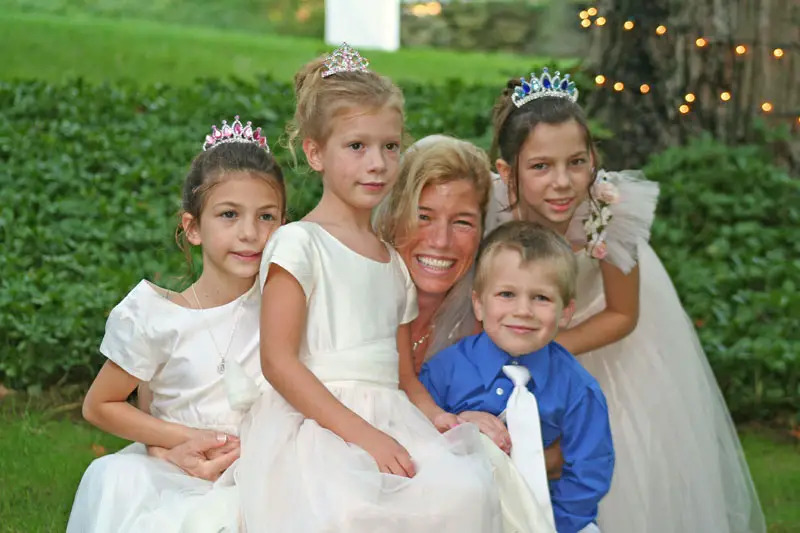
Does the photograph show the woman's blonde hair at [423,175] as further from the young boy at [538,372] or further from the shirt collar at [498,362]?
the shirt collar at [498,362]

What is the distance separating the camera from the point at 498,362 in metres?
3.24

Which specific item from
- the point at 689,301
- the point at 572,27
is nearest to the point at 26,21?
the point at 572,27

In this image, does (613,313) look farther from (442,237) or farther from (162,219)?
(162,219)

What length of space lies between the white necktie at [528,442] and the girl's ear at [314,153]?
2.56 ft

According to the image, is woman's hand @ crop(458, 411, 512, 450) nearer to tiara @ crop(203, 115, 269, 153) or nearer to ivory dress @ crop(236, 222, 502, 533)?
ivory dress @ crop(236, 222, 502, 533)

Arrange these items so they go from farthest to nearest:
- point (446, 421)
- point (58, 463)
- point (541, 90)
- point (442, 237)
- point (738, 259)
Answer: point (738, 259)
point (58, 463)
point (541, 90)
point (442, 237)
point (446, 421)

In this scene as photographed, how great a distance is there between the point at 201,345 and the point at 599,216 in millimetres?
1298

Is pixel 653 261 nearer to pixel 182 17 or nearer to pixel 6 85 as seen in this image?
pixel 6 85

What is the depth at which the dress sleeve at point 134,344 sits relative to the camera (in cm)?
320

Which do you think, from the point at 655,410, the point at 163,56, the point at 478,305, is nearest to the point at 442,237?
the point at 478,305

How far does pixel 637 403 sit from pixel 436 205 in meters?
0.94

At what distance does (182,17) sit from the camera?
14594 mm

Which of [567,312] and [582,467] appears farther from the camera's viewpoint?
[567,312]

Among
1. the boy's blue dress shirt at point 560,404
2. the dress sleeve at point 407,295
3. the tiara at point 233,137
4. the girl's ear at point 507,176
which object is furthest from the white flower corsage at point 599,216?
the tiara at point 233,137
